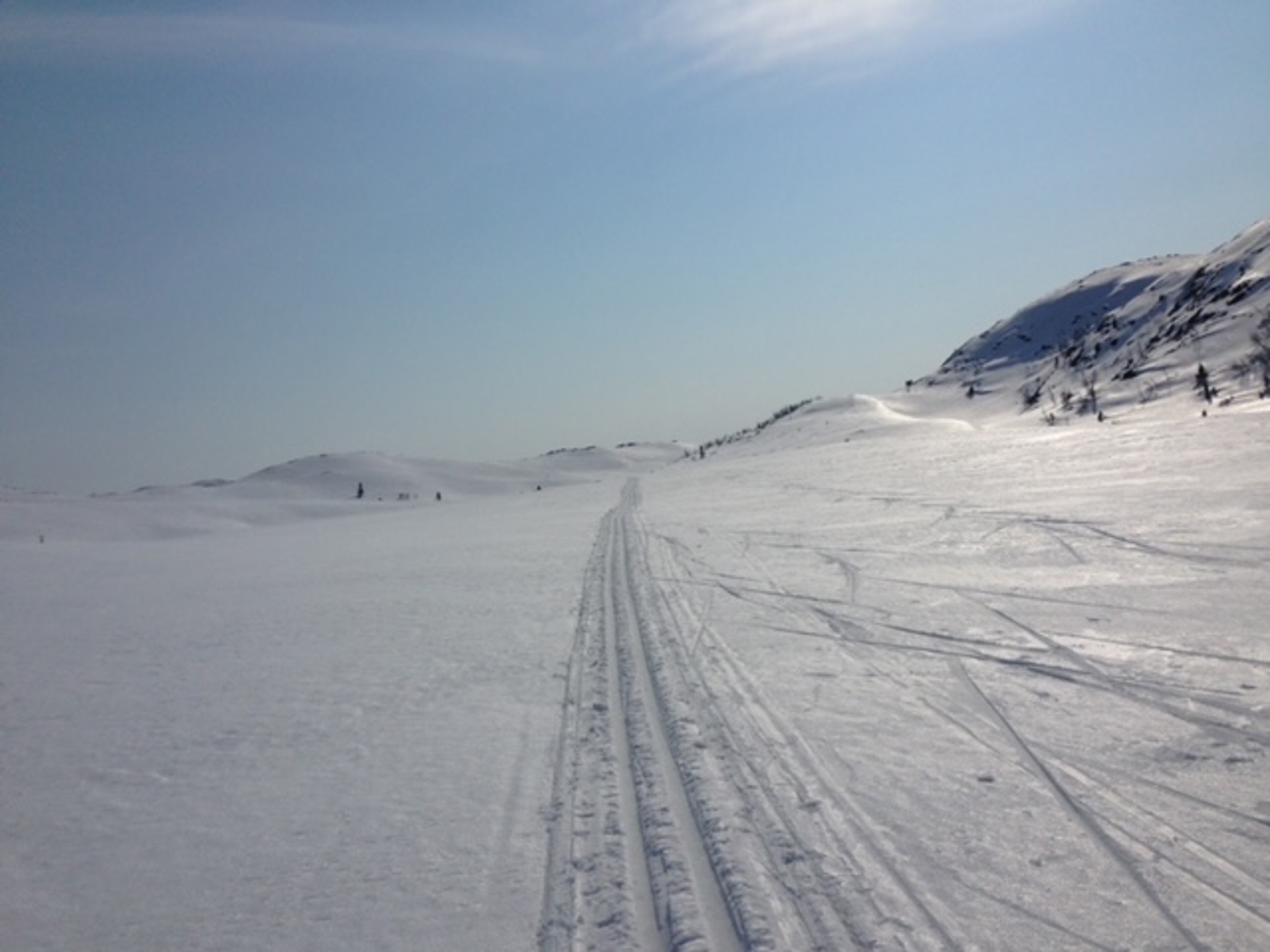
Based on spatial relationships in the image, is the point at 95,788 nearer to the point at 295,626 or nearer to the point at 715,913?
the point at 715,913

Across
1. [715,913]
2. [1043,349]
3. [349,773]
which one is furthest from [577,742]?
[1043,349]

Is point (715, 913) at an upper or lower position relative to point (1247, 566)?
lower

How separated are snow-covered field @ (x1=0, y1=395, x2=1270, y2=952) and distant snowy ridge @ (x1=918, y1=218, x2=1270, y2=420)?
33.9 metres

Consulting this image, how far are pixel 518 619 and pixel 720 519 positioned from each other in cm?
1165

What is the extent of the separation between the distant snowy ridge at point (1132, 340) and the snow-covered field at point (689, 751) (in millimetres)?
33886

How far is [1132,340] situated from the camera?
283ft

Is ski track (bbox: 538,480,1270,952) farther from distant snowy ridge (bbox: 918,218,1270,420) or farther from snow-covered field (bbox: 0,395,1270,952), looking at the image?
distant snowy ridge (bbox: 918,218,1270,420)

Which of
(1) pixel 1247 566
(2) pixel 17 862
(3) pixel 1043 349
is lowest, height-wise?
(2) pixel 17 862

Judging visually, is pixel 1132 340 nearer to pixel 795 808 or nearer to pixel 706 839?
pixel 795 808

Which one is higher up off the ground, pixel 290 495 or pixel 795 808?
pixel 290 495

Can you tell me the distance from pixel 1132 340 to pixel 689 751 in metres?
94.8

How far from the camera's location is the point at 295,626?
12102 mm

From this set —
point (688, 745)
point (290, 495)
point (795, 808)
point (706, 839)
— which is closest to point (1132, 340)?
point (290, 495)

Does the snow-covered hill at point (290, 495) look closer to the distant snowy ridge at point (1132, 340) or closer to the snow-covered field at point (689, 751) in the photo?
the snow-covered field at point (689, 751)
